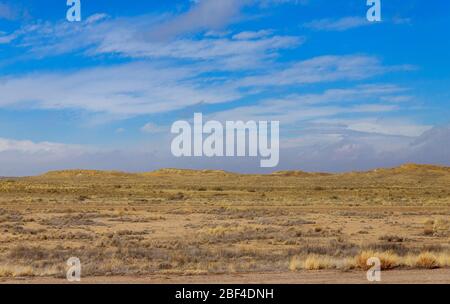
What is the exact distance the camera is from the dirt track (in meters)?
13.8

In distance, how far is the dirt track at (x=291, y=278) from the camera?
13.8 meters

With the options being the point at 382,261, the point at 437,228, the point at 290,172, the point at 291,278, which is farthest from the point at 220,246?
the point at 290,172

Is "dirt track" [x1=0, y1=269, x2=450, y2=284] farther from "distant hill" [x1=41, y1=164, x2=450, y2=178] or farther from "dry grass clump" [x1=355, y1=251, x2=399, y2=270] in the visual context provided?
"distant hill" [x1=41, y1=164, x2=450, y2=178]

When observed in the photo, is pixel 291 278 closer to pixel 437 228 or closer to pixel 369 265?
pixel 369 265

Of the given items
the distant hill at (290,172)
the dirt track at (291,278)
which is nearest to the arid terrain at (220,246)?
the dirt track at (291,278)

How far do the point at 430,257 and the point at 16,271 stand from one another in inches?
468

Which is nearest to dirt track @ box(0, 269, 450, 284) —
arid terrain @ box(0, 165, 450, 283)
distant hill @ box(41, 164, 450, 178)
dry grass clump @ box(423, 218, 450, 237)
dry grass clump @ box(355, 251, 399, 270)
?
arid terrain @ box(0, 165, 450, 283)

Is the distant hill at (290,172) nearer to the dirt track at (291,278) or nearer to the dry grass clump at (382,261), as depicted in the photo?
the dry grass clump at (382,261)

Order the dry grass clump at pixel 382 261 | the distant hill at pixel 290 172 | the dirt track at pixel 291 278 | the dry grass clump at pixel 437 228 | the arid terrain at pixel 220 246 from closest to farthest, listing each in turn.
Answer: the dirt track at pixel 291 278, the arid terrain at pixel 220 246, the dry grass clump at pixel 382 261, the dry grass clump at pixel 437 228, the distant hill at pixel 290 172

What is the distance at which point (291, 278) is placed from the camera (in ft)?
47.3
